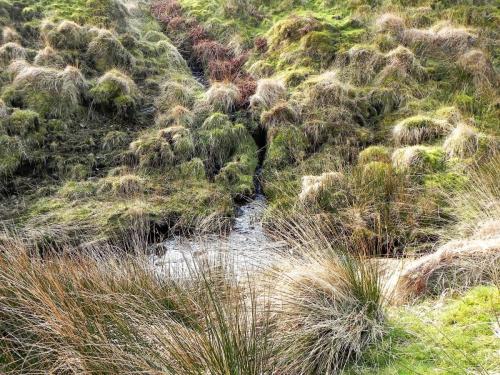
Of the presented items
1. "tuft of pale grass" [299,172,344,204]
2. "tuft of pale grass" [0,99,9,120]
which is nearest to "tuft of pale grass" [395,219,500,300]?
"tuft of pale grass" [299,172,344,204]

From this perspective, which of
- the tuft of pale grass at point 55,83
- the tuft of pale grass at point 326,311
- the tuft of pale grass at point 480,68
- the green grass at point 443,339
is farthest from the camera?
the tuft of pale grass at point 55,83

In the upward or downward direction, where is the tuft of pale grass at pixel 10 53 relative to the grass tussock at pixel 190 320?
upward

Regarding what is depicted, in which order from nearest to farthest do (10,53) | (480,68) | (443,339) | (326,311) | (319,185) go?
(443,339) < (326,311) < (319,185) < (480,68) < (10,53)

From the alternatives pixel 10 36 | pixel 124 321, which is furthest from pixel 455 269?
pixel 10 36

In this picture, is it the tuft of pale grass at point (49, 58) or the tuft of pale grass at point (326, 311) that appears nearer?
the tuft of pale grass at point (326, 311)

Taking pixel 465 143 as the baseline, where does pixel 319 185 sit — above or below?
below

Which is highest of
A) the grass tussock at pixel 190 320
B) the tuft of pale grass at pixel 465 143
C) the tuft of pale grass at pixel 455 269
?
the grass tussock at pixel 190 320

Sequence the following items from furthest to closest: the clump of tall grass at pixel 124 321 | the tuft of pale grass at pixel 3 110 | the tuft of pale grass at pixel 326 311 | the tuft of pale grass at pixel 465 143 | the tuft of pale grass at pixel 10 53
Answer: the tuft of pale grass at pixel 10 53 → the tuft of pale grass at pixel 3 110 → the tuft of pale grass at pixel 465 143 → the tuft of pale grass at pixel 326 311 → the clump of tall grass at pixel 124 321

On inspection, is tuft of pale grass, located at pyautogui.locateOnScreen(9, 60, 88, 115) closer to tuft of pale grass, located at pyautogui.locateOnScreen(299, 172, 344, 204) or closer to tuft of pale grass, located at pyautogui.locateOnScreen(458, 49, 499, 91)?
tuft of pale grass, located at pyautogui.locateOnScreen(299, 172, 344, 204)

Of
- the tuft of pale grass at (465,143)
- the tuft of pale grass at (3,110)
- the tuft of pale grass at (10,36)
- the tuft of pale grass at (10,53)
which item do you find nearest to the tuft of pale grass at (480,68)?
the tuft of pale grass at (465,143)

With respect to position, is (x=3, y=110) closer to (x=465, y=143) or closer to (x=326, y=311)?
(x=326, y=311)

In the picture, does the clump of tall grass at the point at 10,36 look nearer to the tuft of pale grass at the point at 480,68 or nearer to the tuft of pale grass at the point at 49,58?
the tuft of pale grass at the point at 49,58

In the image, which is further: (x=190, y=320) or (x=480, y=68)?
(x=480, y=68)

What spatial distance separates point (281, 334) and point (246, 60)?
9583 millimetres
